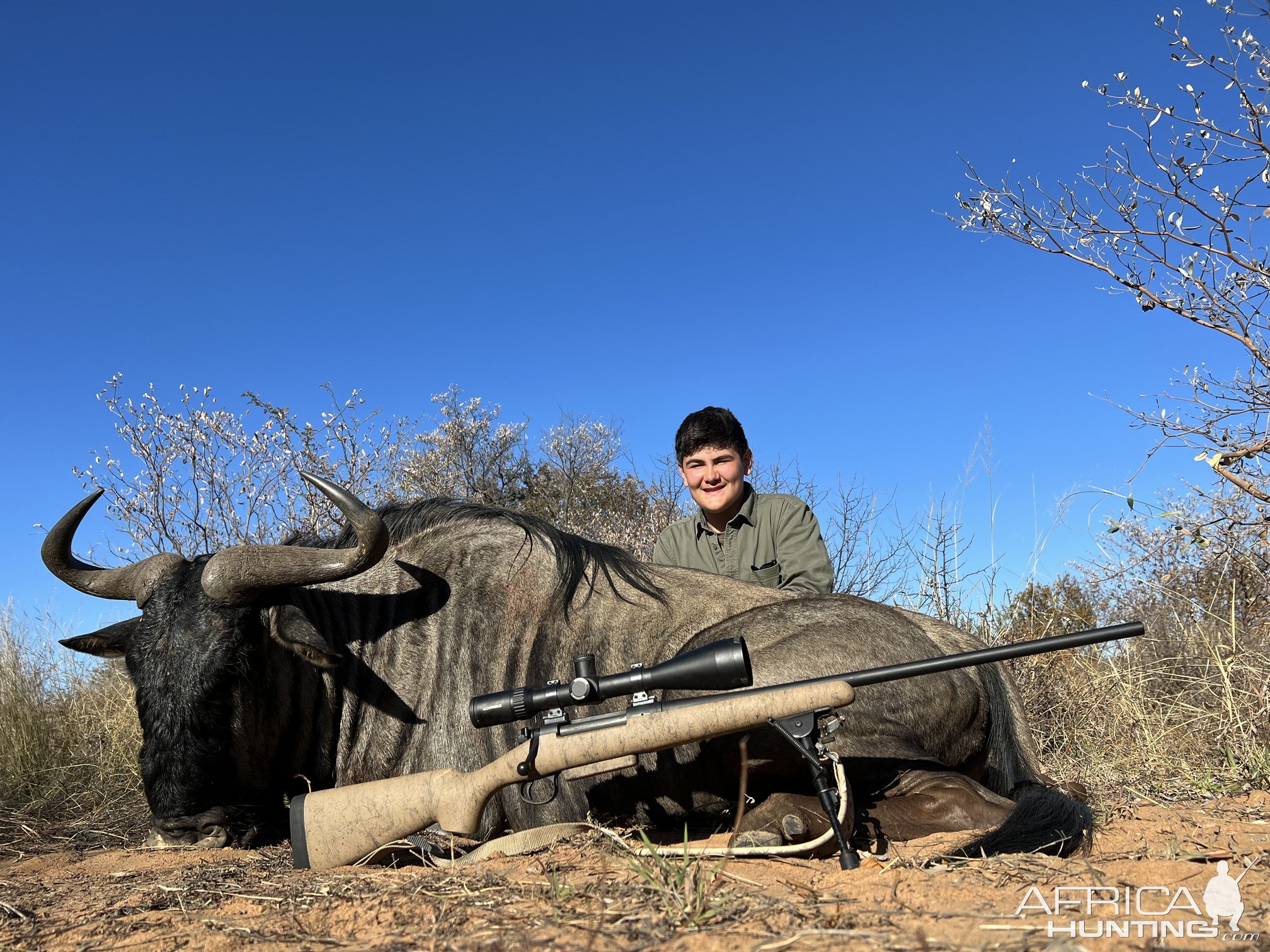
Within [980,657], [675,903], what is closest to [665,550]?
[980,657]

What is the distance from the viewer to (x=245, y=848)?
3949 mm

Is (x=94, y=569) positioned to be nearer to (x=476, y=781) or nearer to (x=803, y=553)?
(x=476, y=781)

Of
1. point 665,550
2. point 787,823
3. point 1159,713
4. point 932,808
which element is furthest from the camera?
point 665,550

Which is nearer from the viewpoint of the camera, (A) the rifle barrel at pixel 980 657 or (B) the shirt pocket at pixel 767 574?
(A) the rifle barrel at pixel 980 657

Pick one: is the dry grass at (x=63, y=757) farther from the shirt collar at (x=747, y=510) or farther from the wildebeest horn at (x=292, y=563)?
the shirt collar at (x=747, y=510)

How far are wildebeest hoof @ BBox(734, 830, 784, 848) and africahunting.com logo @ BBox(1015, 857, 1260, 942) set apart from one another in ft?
2.80

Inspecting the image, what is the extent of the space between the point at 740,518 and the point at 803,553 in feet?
1.64

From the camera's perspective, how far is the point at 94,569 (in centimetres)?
453

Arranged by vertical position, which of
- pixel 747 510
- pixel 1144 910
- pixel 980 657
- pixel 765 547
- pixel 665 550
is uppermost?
pixel 747 510

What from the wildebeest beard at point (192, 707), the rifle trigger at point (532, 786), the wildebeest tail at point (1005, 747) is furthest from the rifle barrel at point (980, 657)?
the wildebeest beard at point (192, 707)

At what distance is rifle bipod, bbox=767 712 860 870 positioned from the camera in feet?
8.88

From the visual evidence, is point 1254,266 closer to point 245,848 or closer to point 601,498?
point 245,848

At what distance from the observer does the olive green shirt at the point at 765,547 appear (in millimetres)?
5500

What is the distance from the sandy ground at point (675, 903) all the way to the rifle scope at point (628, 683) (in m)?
0.50
